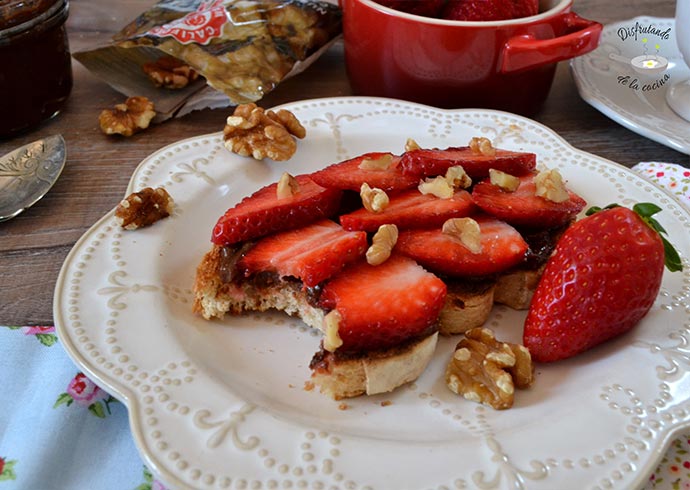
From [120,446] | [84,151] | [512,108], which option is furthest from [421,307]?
[84,151]

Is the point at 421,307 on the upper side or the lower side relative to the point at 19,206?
upper

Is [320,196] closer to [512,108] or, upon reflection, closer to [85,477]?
[85,477]

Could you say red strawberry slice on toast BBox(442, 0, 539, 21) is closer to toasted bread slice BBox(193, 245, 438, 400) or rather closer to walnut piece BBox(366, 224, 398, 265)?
walnut piece BBox(366, 224, 398, 265)

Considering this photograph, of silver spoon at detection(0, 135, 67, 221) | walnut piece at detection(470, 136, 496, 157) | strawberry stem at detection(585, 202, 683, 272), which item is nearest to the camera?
strawberry stem at detection(585, 202, 683, 272)

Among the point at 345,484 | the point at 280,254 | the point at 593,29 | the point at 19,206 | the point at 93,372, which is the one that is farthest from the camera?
the point at 593,29

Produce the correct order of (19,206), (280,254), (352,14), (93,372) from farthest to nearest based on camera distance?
1. (352,14)
2. (19,206)
3. (280,254)
4. (93,372)

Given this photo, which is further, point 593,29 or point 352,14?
point 352,14

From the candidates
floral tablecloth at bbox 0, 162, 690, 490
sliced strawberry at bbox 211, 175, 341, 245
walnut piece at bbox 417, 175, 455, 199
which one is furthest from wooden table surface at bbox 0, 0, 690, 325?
walnut piece at bbox 417, 175, 455, 199

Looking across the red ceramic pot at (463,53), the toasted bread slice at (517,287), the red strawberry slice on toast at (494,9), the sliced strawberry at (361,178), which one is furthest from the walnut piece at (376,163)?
the red strawberry slice on toast at (494,9)
